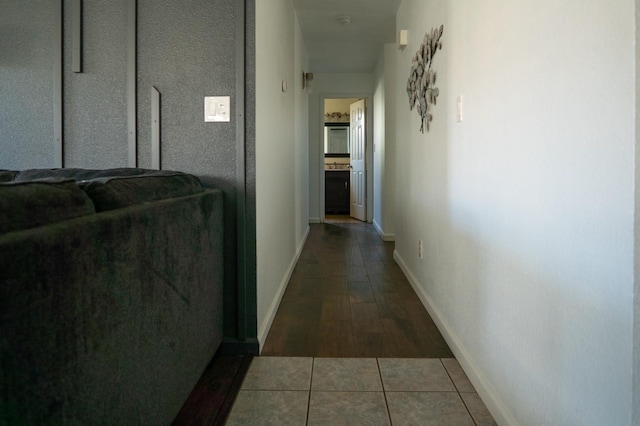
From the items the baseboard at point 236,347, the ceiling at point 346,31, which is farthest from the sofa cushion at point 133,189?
the ceiling at point 346,31

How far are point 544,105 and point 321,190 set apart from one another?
5.62m

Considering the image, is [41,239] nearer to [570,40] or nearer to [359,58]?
[570,40]

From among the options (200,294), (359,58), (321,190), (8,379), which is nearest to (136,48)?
(200,294)

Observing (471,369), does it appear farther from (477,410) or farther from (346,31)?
(346,31)

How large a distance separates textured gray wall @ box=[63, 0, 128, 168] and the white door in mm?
5100

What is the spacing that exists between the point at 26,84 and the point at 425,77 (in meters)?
2.06

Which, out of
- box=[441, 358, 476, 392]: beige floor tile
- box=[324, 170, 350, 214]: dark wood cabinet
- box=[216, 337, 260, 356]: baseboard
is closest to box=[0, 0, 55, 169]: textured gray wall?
box=[216, 337, 260, 356]: baseboard

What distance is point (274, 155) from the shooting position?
2.46m

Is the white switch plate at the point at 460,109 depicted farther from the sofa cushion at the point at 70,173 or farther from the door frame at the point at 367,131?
the door frame at the point at 367,131

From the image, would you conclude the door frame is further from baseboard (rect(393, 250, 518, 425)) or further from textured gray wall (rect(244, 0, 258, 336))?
textured gray wall (rect(244, 0, 258, 336))

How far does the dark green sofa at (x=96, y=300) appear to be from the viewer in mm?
608

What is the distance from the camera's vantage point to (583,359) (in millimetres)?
900

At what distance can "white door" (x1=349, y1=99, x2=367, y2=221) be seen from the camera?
6.77 meters

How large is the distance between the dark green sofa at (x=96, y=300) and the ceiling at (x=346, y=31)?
3.03m
